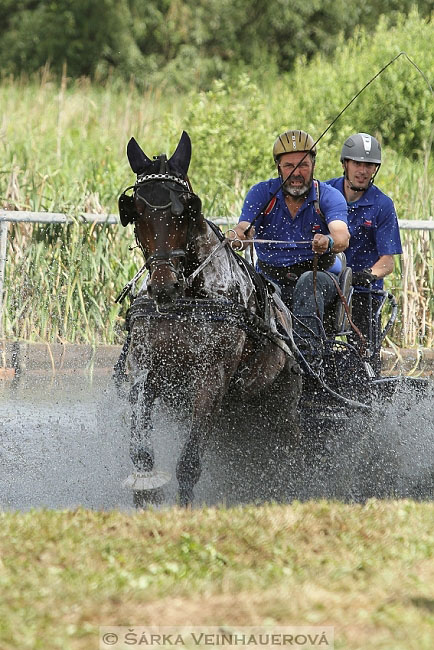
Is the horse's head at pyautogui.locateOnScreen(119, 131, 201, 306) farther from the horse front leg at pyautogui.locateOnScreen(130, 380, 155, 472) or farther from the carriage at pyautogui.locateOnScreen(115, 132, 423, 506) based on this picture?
the horse front leg at pyautogui.locateOnScreen(130, 380, 155, 472)

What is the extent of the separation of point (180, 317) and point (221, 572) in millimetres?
1563

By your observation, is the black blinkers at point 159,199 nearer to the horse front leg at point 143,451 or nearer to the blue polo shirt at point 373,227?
the horse front leg at point 143,451

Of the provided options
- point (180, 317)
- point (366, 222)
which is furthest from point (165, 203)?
point (366, 222)

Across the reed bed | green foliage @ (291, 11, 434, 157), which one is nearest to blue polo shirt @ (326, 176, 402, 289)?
the reed bed

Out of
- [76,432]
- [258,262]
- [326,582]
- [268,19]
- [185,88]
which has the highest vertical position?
[268,19]

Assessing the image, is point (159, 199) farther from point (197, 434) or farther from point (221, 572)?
point (221, 572)

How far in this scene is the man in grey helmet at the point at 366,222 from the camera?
6.93m

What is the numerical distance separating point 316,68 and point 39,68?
7.70 metres

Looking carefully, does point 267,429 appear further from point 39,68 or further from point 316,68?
point 39,68

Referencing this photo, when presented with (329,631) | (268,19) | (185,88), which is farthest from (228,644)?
(268,19)

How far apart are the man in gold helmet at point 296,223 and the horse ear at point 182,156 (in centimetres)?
102

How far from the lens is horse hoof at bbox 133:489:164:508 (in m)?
5.18

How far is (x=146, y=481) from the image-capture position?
5184 mm

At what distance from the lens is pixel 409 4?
2773 centimetres
